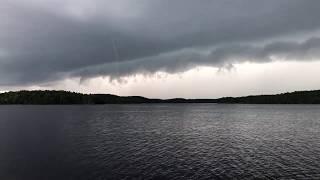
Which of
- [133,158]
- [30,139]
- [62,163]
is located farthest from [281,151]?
[30,139]

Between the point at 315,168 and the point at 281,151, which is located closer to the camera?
the point at 315,168

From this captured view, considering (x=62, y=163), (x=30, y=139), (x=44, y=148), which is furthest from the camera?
(x=30, y=139)

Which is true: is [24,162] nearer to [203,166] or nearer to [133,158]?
[133,158]

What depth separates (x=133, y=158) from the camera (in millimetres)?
60969

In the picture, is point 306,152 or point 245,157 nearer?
point 245,157

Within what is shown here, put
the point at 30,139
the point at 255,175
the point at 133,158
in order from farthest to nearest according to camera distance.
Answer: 1. the point at 30,139
2. the point at 133,158
3. the point at 255,175

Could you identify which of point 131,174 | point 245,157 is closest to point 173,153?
point 245,157

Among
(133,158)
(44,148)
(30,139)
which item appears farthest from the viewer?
(30,139)

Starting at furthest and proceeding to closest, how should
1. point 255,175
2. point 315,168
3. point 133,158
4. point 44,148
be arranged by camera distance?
point 44,148 → point 133,158 → point 315,168 → point 255,175

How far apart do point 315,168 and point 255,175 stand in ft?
38.3

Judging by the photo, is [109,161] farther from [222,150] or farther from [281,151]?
[281,151]

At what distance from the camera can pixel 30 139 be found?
86875 mm

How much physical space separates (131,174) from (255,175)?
18.2 metres

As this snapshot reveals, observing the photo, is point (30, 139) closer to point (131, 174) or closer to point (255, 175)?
point (131, 174)
